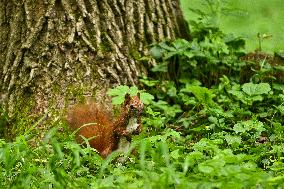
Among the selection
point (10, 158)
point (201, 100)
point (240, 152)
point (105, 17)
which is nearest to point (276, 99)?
point (201, 100)

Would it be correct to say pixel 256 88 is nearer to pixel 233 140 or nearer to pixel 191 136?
pixel 191 136

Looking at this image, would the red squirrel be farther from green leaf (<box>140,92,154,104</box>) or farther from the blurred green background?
the blurred green background

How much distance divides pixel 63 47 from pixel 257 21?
4848 mm

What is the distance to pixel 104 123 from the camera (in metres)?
3.99

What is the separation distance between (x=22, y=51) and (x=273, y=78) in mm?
1655

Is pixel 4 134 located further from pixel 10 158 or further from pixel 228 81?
pixel 228 81

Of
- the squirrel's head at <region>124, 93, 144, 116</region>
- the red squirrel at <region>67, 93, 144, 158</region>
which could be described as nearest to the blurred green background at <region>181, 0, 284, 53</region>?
the red squirrel at <region>67, 93, 144, 158</region>

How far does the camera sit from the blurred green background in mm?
7785

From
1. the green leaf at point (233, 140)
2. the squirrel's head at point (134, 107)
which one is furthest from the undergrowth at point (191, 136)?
the squirrel's head at point (134, 107)

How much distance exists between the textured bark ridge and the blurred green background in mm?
3163

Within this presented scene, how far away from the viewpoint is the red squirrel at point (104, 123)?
3.65m

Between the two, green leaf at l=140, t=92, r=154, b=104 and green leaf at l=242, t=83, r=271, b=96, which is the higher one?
green leaf at l=140, t=92, r=154, b=104

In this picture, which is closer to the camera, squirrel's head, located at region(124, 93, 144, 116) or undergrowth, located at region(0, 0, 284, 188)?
undergrowth, located at region(0, 0, 284, 188)

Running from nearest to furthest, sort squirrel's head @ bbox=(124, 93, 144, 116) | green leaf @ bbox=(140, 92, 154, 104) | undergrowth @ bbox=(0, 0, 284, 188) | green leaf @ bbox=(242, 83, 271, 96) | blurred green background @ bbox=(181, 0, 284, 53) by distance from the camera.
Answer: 1. undergrowth @ bbox=(0, 0, 284, 188)
2. squirrel's head @ bbox=(124, 93, 144, 116)
3. green leaf @ bbox=(140, 92, 154, 104)
4. green leaf @ bbox=(242, 83, 271, 96)
5. blurred green background @ bbox=(181, 0, 284, 53)
